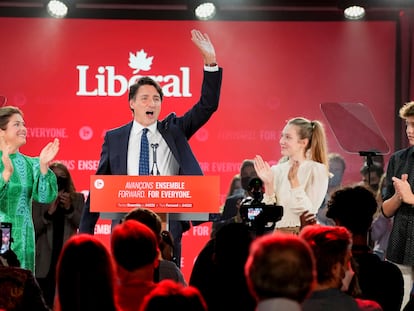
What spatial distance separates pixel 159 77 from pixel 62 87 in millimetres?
1017

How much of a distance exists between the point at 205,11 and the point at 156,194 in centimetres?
426

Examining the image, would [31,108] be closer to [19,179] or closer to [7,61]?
[7,61]

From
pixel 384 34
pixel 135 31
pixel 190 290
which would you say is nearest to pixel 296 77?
pixel 384 34

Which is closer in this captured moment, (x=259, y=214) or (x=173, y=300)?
(x=173, y=300)

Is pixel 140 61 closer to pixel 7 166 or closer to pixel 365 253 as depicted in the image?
pixel 7 166

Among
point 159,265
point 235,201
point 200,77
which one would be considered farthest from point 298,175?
point 200,77

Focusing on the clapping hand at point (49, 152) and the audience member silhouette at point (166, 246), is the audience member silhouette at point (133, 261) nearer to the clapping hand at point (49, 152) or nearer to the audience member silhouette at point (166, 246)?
the audience member silhouette at point (166, 246)

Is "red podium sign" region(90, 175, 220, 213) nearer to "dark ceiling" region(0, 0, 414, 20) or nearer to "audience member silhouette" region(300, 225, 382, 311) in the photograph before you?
"audience member silhouette" region(300, 225, 382, 311)

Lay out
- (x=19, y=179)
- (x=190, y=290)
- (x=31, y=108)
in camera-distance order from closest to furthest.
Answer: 1. (x=190, y=290)
2. (x=19, y=179)
3. (x=31, y=108)

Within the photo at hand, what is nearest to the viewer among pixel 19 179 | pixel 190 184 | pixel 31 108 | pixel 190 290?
pixel 190 290

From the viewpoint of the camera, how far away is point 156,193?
470 centimetres

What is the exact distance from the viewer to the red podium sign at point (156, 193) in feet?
15.3

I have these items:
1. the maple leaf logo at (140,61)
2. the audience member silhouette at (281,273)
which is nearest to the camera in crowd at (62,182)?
the maple leaf logo at (140,61)

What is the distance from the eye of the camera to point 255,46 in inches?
342
